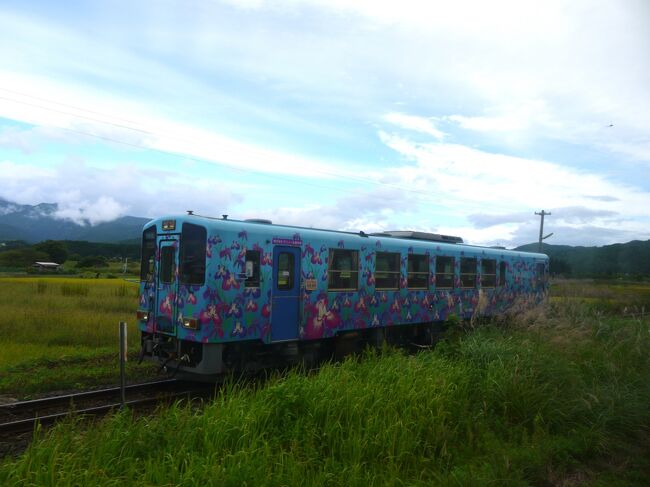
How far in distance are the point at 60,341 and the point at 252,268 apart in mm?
6841

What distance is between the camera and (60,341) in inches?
515

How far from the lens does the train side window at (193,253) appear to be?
28.2 feet

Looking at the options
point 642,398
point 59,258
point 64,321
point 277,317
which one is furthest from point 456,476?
point 59,258

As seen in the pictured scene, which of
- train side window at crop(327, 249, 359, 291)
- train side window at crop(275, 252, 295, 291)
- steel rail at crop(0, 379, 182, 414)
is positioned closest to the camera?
steel rail at crop(0, 379, 182, 414)

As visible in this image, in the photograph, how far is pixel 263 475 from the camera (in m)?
4.20

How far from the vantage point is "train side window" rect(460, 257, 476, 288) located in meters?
14.4

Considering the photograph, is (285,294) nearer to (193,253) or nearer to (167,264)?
(193,253)

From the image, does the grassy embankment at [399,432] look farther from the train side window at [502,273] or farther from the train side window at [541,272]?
the train side window at [541,272]

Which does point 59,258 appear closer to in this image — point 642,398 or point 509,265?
point 509,265

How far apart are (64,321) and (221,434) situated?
1107 centimetres

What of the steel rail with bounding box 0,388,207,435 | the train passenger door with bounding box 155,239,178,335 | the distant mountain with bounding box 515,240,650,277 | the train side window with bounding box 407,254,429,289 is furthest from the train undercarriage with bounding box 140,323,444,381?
the distant mountain with bounding box 515,240,650,277

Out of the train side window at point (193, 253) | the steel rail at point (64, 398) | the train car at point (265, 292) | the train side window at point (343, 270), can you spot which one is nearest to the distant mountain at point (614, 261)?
the train car at point (265, 292)

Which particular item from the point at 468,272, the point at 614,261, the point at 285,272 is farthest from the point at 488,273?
the point at 614,261

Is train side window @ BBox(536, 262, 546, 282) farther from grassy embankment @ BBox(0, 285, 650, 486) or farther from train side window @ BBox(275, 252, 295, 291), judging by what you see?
train side window @ BBox(275, 252, 295, 291)
